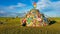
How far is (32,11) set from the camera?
86.4ft

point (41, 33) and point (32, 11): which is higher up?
point (32, 11)

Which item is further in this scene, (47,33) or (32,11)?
(32,11)

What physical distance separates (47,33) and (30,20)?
10684mm

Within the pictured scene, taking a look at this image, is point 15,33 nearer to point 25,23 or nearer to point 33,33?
point 33,33

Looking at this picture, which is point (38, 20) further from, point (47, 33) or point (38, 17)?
point (47, 33)

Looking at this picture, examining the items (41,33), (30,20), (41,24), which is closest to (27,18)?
(30,20)

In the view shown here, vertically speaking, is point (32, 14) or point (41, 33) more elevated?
point (32, 14)

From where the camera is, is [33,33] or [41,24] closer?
[33,33]

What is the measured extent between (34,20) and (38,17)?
2.48 feet

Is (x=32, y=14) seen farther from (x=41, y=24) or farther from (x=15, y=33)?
(x=15, y=33)

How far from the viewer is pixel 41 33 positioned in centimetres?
1523

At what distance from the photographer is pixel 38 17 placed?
26.0 m

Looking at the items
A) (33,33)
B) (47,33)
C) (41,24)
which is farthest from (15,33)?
(41,24)

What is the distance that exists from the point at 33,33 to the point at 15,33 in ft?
4.72
